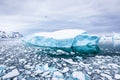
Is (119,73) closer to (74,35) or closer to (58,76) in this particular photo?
(58,76)

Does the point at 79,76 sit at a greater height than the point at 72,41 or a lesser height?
lesser

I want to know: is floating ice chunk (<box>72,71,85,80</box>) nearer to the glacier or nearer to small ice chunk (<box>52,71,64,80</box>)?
small ice chunk (<box>52,71,64,80</box>)

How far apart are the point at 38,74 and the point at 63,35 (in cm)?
505

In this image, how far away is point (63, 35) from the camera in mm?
7805

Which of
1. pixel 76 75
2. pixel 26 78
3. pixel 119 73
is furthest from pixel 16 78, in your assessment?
pixel 119 73

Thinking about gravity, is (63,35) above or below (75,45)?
above

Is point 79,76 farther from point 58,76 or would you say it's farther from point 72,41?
point 72,41

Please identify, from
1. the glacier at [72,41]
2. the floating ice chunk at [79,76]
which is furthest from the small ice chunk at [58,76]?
the glacier at [72,41]

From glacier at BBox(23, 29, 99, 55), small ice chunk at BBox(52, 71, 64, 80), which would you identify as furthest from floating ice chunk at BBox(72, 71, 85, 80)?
glacier at BBox(23, 29, 99, 55)

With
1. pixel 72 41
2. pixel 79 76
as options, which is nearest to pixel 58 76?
pixel 79 76

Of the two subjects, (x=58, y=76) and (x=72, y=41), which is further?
(x=72, y=41)

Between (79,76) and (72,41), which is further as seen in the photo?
(72,41)

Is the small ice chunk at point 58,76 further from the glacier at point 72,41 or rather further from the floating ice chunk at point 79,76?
the glacier at point 72,41

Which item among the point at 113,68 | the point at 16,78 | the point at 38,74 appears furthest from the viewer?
the point at 113,68
